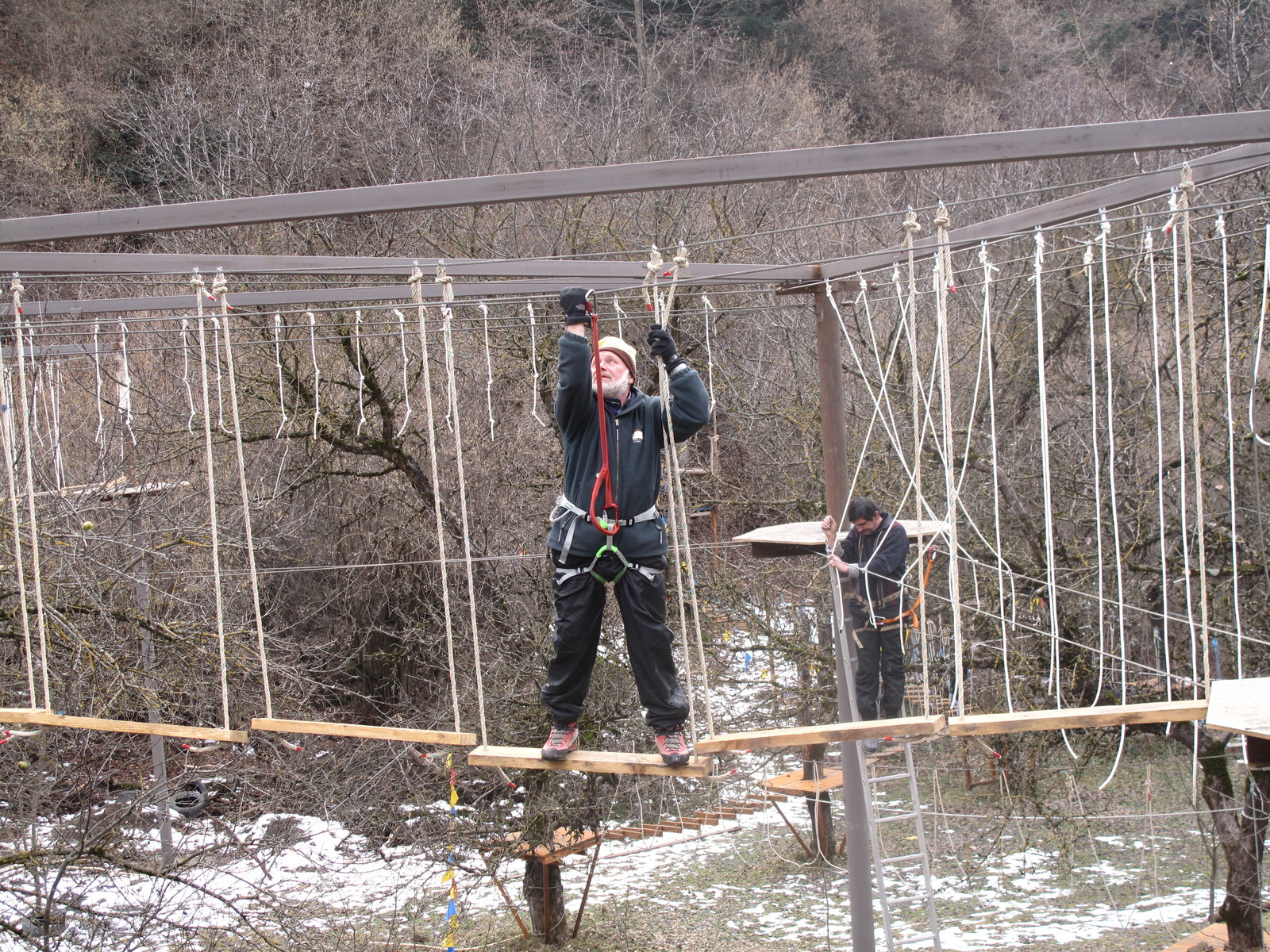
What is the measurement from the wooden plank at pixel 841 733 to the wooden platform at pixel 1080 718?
0.08 m

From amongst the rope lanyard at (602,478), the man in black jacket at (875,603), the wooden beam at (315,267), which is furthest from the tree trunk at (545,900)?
the rope lanyard at (602,478)

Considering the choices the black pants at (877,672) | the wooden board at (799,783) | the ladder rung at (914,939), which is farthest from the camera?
the wooden board at (799,783)

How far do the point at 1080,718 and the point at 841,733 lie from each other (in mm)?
655

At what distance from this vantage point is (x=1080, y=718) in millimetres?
2992

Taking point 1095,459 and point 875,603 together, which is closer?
point 1095,459

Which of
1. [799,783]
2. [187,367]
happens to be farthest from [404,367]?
[799,783]

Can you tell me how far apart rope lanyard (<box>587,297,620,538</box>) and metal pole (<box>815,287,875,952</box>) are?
1933mm

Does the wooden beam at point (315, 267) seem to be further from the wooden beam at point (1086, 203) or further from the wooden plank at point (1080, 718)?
the wooden plank at point (1080, 718)

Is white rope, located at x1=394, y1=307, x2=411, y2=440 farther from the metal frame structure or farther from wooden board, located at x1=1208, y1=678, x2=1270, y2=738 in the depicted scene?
wooden board, located at x1=1208, y1=678, x2=1270, y2=738

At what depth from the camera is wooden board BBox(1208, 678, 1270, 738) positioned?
3182 mm

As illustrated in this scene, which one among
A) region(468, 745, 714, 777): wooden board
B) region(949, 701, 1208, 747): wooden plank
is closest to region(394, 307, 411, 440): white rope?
region(468, 745, 714, 777): wooden board

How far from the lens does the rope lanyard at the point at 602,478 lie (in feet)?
11.3

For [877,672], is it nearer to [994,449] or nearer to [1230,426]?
[994,449]

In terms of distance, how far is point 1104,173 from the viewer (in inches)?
452
